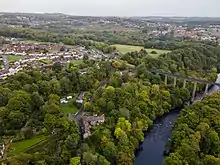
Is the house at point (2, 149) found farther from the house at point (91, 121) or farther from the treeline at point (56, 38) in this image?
the treeline at point (56, 38)

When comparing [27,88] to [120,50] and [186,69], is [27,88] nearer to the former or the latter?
[186,69]

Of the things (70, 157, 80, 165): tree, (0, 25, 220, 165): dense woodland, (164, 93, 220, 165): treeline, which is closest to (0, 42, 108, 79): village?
(0, 25, 220, 165): dense woodland

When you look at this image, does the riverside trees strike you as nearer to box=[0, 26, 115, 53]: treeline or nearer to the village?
the village

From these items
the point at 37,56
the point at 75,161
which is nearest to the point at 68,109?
the point at 75,161

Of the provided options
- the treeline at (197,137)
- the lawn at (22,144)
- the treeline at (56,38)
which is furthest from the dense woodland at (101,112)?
the treeline at (56,38)

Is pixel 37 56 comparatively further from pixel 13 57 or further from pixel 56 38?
pixel 56 38

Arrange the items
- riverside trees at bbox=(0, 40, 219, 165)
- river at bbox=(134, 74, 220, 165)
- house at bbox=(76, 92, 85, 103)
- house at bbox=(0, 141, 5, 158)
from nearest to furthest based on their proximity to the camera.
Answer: house at bbox=(0, 141, 5, 158) < riverside trees at bbox=(0, 40, 219, 165) < river at bbox=(134, 74, 220, 165) < house at bbox=(76, 92, 85, 103)

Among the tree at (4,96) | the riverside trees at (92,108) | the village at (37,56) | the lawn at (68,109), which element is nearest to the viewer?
the riverside trees at (92,108)
